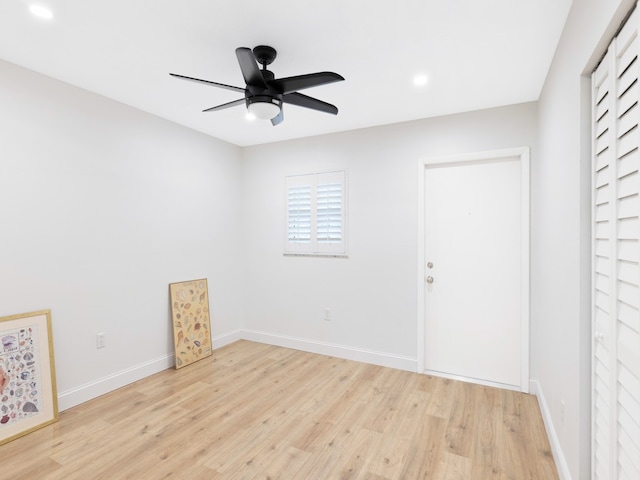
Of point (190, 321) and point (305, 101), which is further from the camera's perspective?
point (190, 321)

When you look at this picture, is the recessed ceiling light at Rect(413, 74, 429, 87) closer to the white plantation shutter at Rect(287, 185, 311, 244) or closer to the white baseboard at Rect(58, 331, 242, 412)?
the white plantation shutter at Rect(287, 185, 311, 244)

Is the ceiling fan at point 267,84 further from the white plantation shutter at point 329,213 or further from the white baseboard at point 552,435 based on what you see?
the white baseboard at point 552,435

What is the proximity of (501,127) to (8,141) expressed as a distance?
3870 mm

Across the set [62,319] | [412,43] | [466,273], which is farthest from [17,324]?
[466,273]

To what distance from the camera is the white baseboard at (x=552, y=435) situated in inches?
69.7

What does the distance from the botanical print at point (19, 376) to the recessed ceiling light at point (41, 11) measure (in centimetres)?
201

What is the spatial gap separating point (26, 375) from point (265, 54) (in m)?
2.76

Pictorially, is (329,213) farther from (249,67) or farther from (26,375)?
(26,375)

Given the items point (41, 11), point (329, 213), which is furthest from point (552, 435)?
point (41, 11)

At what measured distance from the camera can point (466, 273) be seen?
3.14m

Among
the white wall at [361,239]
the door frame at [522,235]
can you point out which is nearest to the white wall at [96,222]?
the white wall at [361,239]

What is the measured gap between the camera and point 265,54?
6.89 ft

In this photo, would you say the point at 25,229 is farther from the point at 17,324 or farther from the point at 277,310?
the point at 277,310

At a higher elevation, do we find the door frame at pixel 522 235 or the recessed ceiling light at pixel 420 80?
the recessed ceiling light at pixel 420 80
